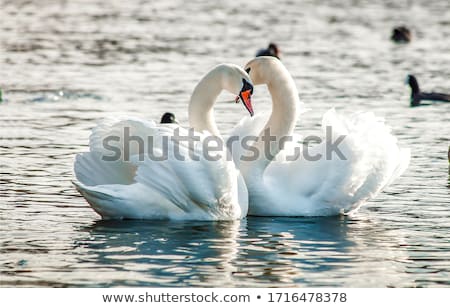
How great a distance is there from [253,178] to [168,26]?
24.2 meters

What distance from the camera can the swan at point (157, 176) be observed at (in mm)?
11703

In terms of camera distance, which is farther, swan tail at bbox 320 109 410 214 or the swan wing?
swan tail at bbox 320 109 410 214

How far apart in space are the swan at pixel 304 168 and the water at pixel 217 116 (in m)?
0.21

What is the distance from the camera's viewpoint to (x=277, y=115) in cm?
1299

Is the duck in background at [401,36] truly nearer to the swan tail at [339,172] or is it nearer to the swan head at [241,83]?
the swan tail at [339,172]

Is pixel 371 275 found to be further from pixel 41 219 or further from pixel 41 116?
pixel 41 116

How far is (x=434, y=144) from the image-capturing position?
1738 centimetres

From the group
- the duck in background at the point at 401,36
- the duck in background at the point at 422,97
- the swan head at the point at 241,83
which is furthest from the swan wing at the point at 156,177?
the duck in background at the point at 401,36

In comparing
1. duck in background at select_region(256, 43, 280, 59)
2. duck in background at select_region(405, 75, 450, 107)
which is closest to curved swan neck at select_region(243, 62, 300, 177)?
duck in background at select_region(405, 75, 450, 107)

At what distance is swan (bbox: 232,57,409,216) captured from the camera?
12719 millimetres
